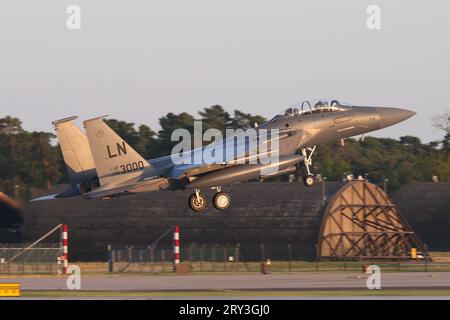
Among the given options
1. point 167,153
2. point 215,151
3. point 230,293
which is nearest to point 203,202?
point 215,151

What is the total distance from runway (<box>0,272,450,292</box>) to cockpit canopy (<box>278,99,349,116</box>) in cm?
797

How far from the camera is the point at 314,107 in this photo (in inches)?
1821

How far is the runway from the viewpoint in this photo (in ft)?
149

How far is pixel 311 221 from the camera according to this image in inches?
2761

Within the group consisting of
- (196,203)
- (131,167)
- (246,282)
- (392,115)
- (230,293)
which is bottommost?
(230,293)

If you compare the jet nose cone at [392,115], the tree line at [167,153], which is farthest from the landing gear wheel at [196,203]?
the tree line at [167,153]

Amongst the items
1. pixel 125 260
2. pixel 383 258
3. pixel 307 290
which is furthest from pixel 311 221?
pixel 307 290

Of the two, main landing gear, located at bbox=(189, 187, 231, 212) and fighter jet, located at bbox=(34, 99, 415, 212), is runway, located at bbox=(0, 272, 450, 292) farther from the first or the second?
fighter jet, located at bbox=(34, 99, 415, 212)

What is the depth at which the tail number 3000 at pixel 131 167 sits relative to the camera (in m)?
43.5

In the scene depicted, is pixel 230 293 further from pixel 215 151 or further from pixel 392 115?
pixel 392 115

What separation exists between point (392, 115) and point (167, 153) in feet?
151
